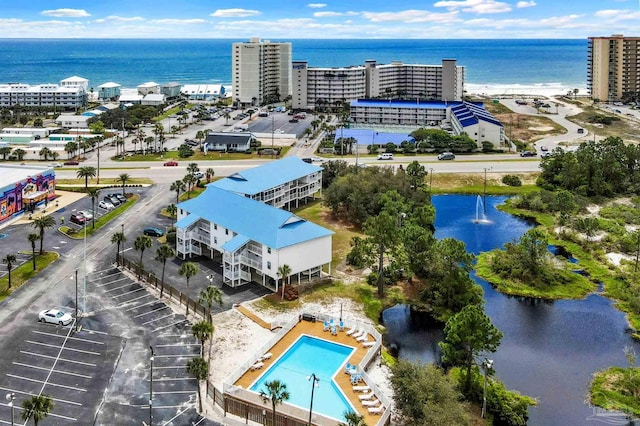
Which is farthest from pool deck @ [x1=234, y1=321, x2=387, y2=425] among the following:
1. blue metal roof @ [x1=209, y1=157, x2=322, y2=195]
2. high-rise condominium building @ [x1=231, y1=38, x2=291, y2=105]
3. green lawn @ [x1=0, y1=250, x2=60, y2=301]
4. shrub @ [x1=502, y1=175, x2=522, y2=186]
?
high-rise condominium building @ [x1=231, y1=38, x2=291, y2=105]

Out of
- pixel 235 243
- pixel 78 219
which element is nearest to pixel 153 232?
pixel 78 219

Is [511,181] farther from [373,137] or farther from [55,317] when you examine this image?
[55,317]

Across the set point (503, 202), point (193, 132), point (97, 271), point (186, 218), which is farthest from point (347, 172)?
point (193, 132)

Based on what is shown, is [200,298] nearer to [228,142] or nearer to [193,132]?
[228,142]

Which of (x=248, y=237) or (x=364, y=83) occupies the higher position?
(x=364, y=83)

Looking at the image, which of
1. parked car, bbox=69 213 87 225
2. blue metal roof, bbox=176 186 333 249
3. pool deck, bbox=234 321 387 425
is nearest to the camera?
pool deck, bbox=234 321 387 425

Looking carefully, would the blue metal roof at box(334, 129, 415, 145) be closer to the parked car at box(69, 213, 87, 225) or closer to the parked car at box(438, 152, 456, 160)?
the parked car at box(438, 152, 456, 160)
